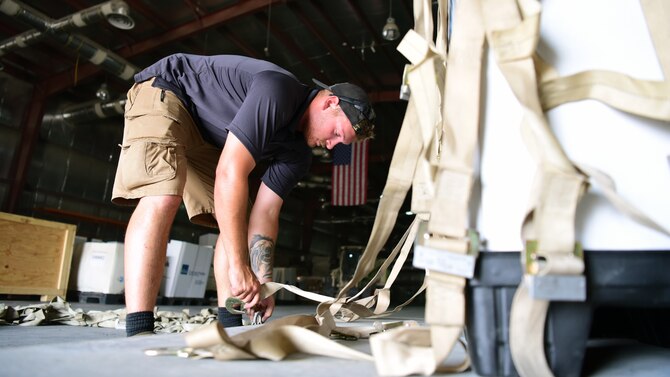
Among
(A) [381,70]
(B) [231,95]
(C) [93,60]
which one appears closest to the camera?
(B) [231,95]

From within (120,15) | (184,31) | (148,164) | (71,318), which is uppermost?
(184,31)

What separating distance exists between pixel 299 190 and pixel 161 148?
551 inches

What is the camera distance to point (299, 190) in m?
15.6

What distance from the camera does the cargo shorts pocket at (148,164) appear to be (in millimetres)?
1540

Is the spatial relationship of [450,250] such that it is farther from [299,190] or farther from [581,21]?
[299,190]

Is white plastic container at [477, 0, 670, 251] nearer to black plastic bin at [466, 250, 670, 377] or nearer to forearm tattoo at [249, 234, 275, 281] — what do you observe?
black plastic bin at [466, 250, 670, 377]

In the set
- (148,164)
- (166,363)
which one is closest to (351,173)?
(148,164)

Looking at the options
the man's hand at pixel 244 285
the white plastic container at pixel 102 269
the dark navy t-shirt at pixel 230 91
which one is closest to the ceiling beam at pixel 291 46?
the white plastic container at pixel 102 269

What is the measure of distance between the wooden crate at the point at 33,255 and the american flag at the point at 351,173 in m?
5.14

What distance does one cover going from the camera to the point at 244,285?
1.40m

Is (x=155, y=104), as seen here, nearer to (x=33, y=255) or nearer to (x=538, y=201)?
(x=538, y=201)

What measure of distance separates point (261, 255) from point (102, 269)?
14.2 ft

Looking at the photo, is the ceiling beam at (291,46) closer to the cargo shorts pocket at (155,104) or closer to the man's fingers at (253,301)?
the cargo shorts pocket at (155,104)

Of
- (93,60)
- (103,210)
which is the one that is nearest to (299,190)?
(103,210)
